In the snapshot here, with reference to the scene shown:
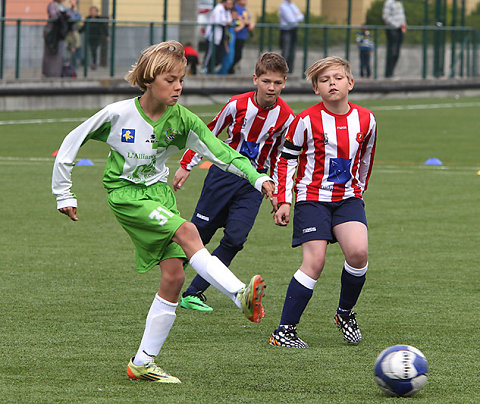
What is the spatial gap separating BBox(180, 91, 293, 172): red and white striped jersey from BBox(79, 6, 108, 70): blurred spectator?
17.0 metres

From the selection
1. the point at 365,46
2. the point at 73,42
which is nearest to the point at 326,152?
the point at 73,42

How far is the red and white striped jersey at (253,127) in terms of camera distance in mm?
6809

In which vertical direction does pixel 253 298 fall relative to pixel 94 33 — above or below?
below

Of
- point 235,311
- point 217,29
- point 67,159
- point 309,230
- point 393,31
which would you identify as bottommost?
point 235,311

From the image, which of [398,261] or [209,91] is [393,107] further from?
[398,261]

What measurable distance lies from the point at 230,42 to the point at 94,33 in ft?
12.7

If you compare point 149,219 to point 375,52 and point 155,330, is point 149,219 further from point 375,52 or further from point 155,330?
point 375,52

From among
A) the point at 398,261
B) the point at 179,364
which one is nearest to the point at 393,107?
the point at 398,261

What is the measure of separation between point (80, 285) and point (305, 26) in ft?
69.0

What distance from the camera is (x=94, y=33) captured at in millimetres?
23641

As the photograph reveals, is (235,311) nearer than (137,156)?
No

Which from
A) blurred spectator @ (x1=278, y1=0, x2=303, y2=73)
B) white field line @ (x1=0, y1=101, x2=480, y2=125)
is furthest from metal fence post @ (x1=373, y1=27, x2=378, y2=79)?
blurred spectator @ (x1=278, y1=0, x2=303, y2=73)

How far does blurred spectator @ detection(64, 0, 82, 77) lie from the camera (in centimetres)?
2283

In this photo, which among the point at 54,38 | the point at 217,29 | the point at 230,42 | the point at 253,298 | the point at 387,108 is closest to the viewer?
the point at 253,298
